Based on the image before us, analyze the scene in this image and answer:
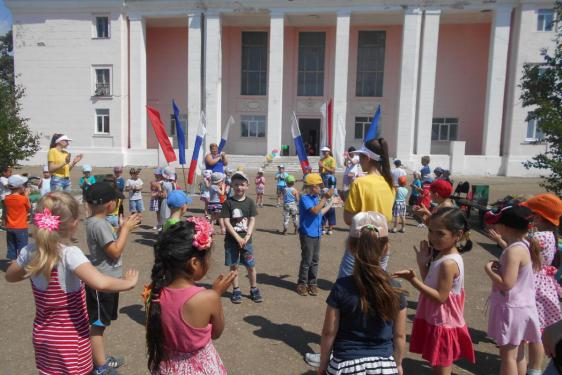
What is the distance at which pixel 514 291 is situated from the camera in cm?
320

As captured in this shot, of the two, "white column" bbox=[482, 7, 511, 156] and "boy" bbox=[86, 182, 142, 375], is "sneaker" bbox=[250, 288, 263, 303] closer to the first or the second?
"boy" bbox=[86, 182, 142, 375]

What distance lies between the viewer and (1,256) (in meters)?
7.21

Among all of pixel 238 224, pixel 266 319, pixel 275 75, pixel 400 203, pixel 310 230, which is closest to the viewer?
pixel 266 319

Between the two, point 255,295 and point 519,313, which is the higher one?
point 519,313

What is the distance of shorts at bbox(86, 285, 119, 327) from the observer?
11.1 feet

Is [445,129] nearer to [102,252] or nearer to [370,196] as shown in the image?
[370,196]

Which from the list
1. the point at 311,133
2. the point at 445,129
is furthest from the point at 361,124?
the point at 445,129

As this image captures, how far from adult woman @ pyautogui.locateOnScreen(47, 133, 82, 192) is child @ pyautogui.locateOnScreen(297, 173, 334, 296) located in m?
5.11

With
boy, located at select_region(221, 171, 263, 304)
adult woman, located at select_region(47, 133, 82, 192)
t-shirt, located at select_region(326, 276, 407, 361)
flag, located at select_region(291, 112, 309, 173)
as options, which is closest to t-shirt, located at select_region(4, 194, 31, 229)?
adult woman, located at select_region(47, 133, 82, 192)

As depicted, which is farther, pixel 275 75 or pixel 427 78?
pixel 275 75

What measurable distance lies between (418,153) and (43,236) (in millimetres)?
26224

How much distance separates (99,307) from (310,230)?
112 inches

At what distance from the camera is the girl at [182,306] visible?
2.16m

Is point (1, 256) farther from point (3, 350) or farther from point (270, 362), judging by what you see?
point (270, 362)
